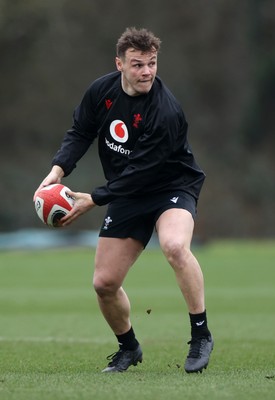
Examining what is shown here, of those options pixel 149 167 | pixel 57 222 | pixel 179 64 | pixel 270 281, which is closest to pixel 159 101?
pixel 149 167

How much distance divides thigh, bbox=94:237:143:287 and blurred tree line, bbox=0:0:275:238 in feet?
110

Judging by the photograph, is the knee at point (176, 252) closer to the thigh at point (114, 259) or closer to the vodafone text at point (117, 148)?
the thigh at point (114, 259)

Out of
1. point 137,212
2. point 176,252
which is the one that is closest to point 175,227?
point 176,252

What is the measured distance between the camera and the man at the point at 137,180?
7.97m

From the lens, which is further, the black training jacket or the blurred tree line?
Answer: the blurred tree line

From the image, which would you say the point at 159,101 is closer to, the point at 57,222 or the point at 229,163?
the point at 57,222

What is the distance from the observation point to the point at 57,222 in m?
8.28

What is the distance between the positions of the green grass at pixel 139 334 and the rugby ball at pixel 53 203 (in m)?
1.10

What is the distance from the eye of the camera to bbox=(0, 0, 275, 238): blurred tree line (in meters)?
45.4

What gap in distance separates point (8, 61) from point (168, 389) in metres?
43.2

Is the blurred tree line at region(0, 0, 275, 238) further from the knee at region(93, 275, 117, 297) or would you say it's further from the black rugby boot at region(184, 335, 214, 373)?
the black rugby boot at region(184, 335, 214, 373)

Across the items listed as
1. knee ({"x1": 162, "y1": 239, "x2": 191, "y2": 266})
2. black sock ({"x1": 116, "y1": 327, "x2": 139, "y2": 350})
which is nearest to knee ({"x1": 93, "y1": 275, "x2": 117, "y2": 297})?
black sock ({"x1": 116, "y1": 327, "x2": 139, "y2": 350})

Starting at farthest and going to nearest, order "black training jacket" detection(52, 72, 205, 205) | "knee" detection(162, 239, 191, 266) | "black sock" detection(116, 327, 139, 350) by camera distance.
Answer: "black sock" detection(116, 327, 139, 350) → "black training jacket" detection(52, 72, 205, 205) → "knee" detection(162, 239, 191, 266)

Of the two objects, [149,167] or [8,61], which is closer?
[149,167]
